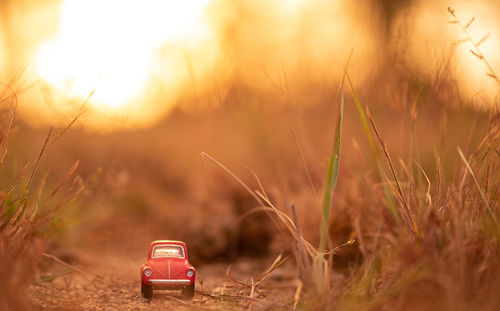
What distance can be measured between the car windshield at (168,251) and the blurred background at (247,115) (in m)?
0.39

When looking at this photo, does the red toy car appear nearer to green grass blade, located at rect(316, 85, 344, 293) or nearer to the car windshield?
the car windshield

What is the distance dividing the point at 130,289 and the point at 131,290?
0.06 feet

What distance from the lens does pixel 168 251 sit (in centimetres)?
164

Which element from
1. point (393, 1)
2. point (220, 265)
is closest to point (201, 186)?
point (220, 265)

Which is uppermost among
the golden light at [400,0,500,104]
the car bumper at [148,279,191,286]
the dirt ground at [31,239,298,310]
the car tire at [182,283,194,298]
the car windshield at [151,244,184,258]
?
the golden light at [400,0,500,104]

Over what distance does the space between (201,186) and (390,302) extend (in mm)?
2451

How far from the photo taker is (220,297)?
1616 mm

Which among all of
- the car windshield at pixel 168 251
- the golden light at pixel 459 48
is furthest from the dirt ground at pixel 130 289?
the golden light at pixel 459 48

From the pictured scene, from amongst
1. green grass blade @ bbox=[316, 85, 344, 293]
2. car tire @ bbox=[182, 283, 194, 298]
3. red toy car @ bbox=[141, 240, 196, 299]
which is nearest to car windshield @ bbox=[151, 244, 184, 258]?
red toy car @ bbox=[141, 240, 196, 299]

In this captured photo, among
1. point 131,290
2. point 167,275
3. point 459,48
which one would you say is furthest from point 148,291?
point 459,48

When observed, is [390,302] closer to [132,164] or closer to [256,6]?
[132,164]

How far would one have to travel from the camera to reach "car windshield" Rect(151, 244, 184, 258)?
5.29ft

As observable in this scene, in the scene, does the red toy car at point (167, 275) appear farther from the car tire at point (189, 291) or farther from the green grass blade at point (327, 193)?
the green grass blade at point (327, 193)

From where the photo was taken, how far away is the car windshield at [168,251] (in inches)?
63.5
